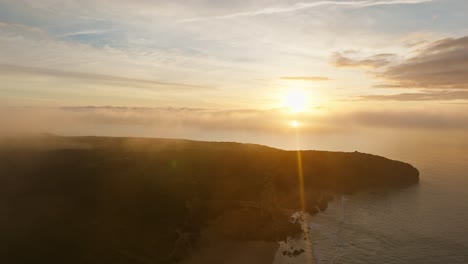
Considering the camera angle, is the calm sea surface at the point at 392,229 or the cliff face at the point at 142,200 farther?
the calm sea surface at the point at 392,229

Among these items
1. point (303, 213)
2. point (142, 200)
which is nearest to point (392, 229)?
point (303, 213)

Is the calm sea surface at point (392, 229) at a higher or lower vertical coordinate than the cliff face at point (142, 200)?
lower

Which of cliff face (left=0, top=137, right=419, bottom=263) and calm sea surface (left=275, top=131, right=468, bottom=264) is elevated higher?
cliff face (left=0, top=137, right=419, bottom=263)

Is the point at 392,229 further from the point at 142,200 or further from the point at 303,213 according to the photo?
the point at 142,200

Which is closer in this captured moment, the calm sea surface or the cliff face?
the cliff face
